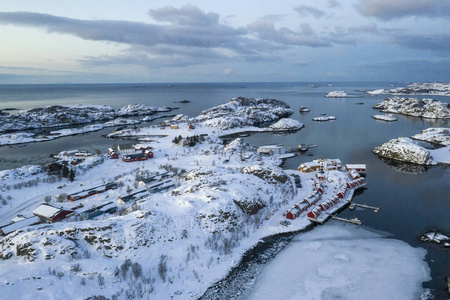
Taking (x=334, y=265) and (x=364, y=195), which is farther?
(x=364, y=195)

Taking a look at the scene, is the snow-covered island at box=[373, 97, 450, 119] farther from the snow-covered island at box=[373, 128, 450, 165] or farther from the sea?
the snow-covered island at box=[373, 128, 450, 165]

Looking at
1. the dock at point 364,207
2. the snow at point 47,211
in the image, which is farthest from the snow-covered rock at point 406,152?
the snow at point 47,211

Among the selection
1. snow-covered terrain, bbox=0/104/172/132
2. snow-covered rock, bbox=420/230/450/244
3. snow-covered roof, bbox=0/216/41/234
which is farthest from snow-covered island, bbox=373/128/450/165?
snow-covered terrain, bbox=0/104/172/132

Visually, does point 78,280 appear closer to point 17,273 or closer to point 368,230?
point 17,273

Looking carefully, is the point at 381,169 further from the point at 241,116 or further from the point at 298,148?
the point at 241,116

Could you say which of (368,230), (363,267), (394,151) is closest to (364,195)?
(368,230)

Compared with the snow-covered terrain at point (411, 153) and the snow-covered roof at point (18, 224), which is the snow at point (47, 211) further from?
the snow-covered terrain at point (411, 153)
